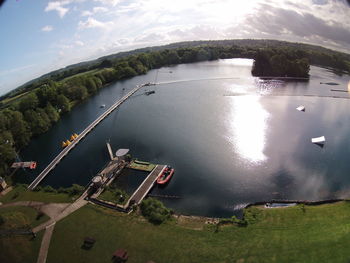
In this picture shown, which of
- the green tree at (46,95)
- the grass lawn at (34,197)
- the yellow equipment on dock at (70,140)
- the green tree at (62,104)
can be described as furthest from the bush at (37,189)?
the green tree at (46,95)

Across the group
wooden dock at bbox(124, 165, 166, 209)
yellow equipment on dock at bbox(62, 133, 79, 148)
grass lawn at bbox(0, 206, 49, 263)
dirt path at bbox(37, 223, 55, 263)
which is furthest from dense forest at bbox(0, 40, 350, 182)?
wooden dock at bbox(124, 165, 166, 209)

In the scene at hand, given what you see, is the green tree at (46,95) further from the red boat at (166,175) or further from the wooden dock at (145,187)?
the red boat at (166,175)

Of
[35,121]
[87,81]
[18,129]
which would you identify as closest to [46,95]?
[35,121]

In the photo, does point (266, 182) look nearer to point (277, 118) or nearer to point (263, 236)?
point (263, 236)

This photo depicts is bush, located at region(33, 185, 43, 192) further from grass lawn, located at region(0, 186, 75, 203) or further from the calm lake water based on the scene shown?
the calm lake water

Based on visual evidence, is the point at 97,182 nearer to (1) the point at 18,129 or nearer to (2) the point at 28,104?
(1) the point at 18,129

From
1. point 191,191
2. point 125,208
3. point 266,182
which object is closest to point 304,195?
point 266,182
